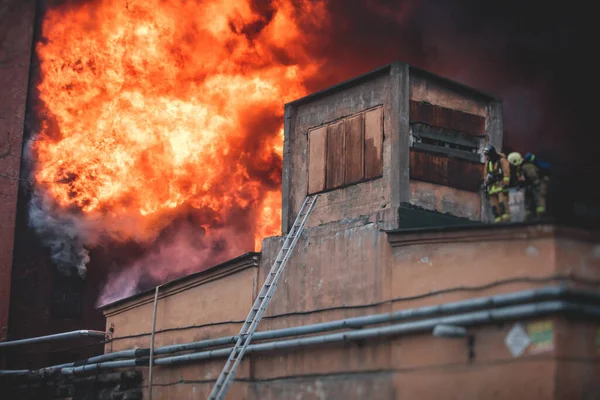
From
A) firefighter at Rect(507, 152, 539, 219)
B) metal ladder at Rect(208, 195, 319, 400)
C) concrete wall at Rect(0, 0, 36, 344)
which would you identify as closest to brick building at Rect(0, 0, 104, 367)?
concrete wall at Rect(0, 0, 36, 344)

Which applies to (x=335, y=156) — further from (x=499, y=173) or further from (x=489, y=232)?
(x=489, y=232)

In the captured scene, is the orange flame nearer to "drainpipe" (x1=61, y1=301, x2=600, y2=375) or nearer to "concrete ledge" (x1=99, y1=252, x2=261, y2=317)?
"concrete ledge" (x1=99, y1=252, x2=261, y2=317)

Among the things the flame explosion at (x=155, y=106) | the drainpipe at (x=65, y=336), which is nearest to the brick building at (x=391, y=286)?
the drainpipe at (x=65, y=336)

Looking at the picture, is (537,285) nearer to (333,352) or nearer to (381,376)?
(381,376)

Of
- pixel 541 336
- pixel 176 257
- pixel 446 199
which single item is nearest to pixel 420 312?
pixel 541 336

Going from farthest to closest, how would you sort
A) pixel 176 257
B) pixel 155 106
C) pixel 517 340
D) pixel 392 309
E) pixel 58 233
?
pixel 176 257
pixel 58 233
pixel 155 106
pixel 392 309
pixel 517 340

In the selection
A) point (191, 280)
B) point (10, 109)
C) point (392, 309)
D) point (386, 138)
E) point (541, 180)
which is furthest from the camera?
point (10, 109)

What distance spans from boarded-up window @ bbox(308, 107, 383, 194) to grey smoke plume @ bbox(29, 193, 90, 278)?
426 inches

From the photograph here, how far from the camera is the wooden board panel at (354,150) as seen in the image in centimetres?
1666

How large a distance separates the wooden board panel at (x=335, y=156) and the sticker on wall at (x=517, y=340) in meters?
5.77

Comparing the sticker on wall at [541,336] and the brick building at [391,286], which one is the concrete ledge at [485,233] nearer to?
the brick building at [391,286]

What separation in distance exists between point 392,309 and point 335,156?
13.9 feet

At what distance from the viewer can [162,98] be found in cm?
2503

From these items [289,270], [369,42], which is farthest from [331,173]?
[369,42]
